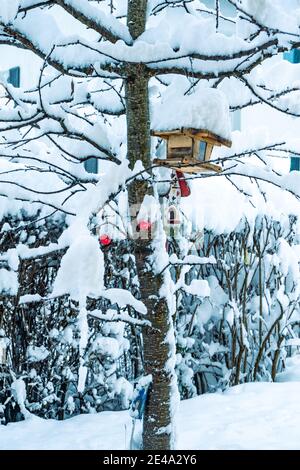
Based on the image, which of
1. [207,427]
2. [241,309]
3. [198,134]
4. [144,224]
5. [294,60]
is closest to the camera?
[144,224]

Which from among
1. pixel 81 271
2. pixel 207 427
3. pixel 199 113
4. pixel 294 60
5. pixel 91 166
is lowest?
pixel 207 427

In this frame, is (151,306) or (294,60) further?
→ (294,60)

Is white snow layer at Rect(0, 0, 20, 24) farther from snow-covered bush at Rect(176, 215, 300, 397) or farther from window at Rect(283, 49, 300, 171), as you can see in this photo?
window at Rect(283, 49, 300, 171)

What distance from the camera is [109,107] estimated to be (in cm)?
351

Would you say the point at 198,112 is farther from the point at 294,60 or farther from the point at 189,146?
the point at 294,60

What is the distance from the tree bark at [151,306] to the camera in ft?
10.0

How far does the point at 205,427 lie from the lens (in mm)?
4555

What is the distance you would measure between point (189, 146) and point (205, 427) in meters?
2.30

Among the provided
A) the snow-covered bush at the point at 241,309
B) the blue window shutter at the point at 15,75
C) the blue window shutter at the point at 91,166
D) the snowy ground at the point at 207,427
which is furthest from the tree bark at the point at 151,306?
the blue window shutter at the point at 15,75

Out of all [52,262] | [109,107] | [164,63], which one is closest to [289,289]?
[52,262]

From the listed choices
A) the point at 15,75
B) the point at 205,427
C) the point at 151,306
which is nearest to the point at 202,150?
the point at 151,306

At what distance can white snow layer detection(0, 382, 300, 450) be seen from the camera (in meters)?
4.22

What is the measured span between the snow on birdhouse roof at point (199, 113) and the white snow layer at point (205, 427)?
6.06 ft

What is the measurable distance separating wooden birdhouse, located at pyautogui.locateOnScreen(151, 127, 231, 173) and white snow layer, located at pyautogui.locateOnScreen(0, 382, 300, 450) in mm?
1644
